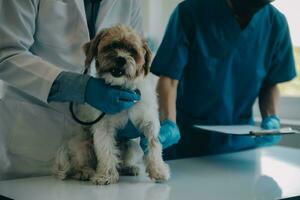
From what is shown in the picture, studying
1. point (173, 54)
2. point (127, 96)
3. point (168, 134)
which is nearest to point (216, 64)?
point (173, 54)

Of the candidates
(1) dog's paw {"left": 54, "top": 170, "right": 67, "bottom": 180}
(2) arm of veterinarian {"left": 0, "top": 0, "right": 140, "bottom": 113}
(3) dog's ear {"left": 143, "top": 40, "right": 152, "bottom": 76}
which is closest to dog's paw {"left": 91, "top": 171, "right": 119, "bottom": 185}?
(1) dog's paw {"left": 54, "top": 170, "right": 67, "bottom": 180}

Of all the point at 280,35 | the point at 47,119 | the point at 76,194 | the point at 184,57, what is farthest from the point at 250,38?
the point at 76,194

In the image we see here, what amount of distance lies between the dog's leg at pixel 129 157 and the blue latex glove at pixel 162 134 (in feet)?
0.15

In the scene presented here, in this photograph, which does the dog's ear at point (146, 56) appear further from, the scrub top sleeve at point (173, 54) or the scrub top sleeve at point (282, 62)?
the scrub top sleeve at point (282, 62)

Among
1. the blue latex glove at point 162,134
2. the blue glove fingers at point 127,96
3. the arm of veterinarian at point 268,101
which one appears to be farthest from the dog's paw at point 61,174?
the arm of veterinarian at point 268,101

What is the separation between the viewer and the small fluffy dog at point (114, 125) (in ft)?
4.38

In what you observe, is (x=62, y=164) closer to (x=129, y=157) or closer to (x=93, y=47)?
(x=129, y=157)

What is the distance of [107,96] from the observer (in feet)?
4.32

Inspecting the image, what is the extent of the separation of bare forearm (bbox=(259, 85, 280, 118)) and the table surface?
0.42 m

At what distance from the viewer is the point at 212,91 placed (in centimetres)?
199

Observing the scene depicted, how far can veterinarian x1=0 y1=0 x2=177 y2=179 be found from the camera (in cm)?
141

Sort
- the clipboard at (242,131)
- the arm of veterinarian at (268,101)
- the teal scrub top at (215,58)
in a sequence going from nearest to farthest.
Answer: the clipboard at (242,131)
the teal scrub top at (215,58)
the arm of veterinarian at (268,101)

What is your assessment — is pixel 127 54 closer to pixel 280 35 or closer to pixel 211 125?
pixel 211 125

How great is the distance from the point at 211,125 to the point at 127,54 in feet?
2.59
